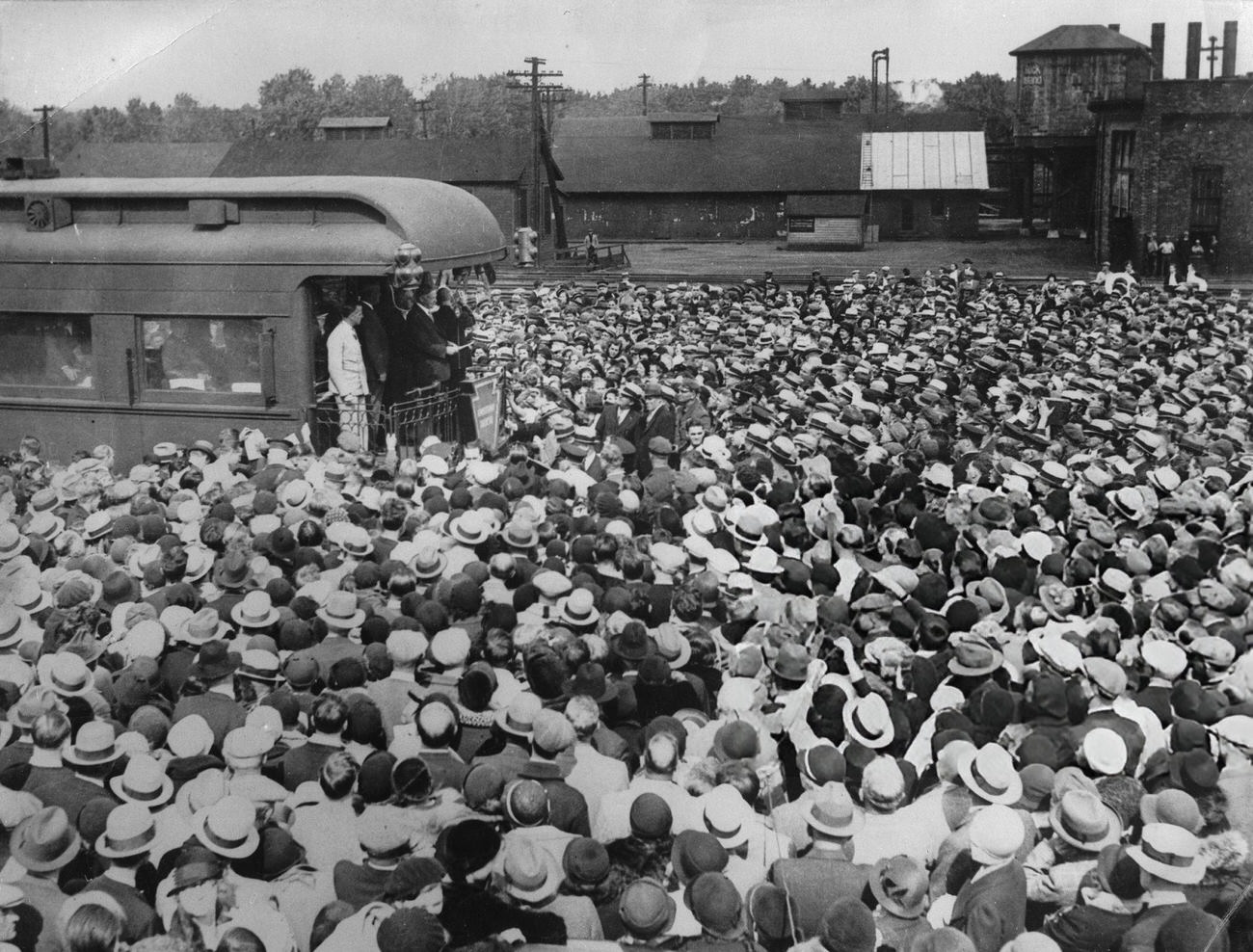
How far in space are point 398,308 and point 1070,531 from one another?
465 centimetres

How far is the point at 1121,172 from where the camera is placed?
1150 cm

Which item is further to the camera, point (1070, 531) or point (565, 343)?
point (565, 343)

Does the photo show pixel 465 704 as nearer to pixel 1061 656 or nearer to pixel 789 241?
pixel 1061 656

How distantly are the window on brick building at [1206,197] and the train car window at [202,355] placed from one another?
7746 mm

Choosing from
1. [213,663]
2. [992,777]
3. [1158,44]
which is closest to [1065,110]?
[1158,44]

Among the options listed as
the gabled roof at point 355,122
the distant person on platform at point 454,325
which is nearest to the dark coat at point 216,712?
the distant person on platform at point 454,325

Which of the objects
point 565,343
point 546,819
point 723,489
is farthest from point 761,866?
point 565,343

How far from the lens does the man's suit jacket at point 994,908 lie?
3.84m

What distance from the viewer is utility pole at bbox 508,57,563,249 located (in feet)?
22.0

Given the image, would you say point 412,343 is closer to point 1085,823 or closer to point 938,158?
point 1085,823

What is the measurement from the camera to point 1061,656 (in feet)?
16.4

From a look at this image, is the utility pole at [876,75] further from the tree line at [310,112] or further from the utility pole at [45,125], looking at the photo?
the utility pole at [45,125]

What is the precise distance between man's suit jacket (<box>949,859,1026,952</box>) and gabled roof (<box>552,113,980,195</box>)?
31.7 ft

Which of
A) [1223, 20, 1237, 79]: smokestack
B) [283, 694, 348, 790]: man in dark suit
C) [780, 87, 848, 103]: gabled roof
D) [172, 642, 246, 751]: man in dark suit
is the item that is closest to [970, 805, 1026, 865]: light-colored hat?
[283, 694, 348, 790]: man in dark suit
